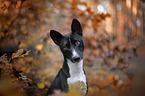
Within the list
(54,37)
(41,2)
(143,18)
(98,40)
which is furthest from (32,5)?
(143,18)

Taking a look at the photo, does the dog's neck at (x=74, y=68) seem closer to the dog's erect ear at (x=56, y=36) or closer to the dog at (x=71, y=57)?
the dog at (x=71, y=57)

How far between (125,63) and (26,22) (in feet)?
12.2

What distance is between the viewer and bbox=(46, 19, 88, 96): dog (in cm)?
182

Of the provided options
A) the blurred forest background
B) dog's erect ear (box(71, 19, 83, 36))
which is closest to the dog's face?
dog's erect ear (box(71, 19, 83, 36))

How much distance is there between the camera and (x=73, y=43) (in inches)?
73.0

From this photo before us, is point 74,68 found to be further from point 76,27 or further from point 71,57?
point 76,27

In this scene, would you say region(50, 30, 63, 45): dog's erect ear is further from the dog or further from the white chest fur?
the white chest fur

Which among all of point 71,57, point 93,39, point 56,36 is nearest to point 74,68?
point 71,57

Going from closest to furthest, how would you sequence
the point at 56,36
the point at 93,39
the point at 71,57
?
the point at 71,57, the point at 56,36, the point at 93,39

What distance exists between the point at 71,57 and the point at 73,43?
0.65ft

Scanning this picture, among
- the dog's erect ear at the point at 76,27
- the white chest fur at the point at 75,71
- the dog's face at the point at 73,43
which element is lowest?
the white chest fur at the point at 75,71

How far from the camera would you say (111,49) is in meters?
5.11

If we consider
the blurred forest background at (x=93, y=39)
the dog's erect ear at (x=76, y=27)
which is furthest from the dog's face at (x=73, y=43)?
the blurred forest background at (x=93, y=39)

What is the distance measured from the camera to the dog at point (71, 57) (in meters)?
1.82
